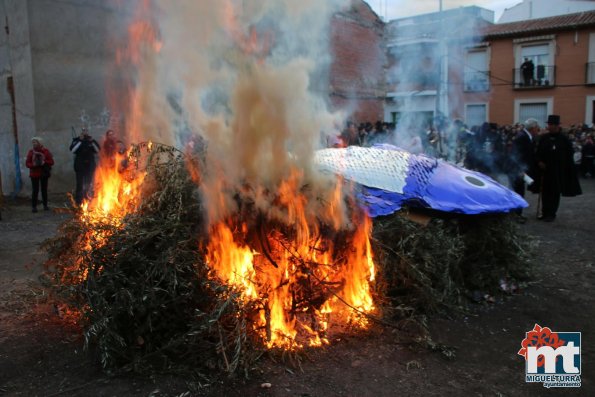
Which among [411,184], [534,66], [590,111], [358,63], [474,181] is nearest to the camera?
[411,184]

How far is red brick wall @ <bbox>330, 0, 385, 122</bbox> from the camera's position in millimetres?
11797

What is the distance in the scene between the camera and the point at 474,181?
5.46 m

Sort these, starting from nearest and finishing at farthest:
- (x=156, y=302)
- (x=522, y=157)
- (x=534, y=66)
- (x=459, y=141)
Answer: (x=156, y=302) → (x=522, y=157) → (x=459, y=141) → (x=534, y=66)

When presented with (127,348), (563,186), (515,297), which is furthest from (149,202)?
(563,186)

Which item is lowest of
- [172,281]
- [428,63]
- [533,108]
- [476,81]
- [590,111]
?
[172,281]

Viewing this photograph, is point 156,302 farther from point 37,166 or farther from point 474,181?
point 37,166

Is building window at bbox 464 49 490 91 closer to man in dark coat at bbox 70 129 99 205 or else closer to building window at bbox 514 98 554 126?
building window at bbox 514 98 554 126

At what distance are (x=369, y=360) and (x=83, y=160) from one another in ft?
28.3

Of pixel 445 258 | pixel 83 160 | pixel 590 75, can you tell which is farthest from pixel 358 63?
pixel 590 75

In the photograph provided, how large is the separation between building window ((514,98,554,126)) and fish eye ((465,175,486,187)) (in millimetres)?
21458

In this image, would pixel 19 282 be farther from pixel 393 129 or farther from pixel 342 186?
pixel 393 129

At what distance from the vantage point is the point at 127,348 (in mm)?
→ 3559

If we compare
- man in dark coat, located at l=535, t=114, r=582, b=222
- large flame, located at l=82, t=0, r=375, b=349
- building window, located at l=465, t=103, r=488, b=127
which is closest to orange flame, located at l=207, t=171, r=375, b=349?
large flame, located at l=82, t=0, r=375, b=349

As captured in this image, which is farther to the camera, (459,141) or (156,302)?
(459,141)
